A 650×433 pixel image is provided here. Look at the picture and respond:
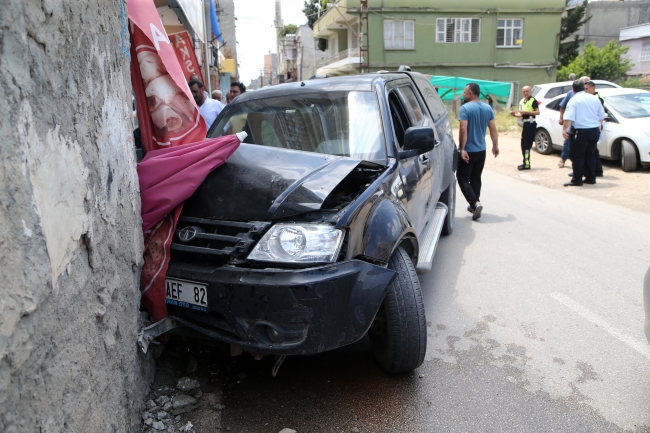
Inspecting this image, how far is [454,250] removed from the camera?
597cm

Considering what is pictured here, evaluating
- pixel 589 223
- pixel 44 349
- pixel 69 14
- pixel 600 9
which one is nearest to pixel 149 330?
pixel 44 349

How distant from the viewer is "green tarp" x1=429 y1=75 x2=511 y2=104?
27.1 m

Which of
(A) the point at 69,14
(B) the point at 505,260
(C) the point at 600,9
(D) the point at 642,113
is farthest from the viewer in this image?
(C) the point at 600,9

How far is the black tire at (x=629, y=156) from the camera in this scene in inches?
420

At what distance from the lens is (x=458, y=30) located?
3344 centimetres

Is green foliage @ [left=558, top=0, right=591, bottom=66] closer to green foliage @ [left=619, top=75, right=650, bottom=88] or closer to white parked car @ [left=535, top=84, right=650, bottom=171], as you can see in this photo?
green foliage @ [left=619, top=75, right=650, bottom=88]

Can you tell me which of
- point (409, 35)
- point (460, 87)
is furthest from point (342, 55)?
point (460, 87)

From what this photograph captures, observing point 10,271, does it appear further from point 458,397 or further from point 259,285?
point 458,397

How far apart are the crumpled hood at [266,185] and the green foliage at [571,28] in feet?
135

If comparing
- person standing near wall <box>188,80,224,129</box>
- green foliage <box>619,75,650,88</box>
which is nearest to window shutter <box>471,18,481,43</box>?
green foliage <box>619,75,650,88</box>

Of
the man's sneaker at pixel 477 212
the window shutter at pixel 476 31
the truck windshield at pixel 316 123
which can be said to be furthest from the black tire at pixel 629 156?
the window shutter at pixel 476 31

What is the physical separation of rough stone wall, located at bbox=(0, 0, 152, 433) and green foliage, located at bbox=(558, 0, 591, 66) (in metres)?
42.0

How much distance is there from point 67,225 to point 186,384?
144cm

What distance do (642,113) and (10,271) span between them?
12371 millimetres
